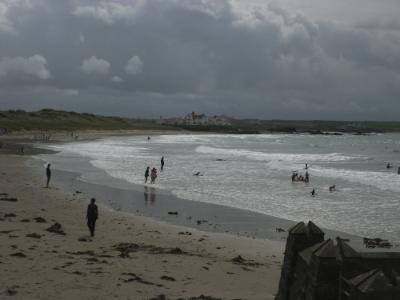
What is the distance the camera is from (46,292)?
9.36 metres

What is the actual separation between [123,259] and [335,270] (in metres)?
7.59

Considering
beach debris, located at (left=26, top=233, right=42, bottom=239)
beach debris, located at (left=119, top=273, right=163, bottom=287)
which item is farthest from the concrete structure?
beach debris, located at (left=26, top=233, right=42, bottom=239)

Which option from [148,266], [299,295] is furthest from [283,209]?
[299,295]

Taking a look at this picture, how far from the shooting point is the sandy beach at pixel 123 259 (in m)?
9.86

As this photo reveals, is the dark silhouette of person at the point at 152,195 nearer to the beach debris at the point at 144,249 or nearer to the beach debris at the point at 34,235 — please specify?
the beach debris at the point at 144,249

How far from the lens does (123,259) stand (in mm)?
12133

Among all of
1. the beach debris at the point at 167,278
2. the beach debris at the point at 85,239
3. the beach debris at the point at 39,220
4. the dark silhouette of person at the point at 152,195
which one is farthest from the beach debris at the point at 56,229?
the dark silhouette of person at the point at 152,195

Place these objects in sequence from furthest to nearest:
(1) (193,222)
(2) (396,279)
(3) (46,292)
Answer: (1) (193,222)
(3) (46,292)
(2) (396,279)

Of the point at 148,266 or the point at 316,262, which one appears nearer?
the point at 316,262

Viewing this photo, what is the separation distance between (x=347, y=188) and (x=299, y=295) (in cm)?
2810

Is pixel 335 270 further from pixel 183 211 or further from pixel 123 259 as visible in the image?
pixel 183 211

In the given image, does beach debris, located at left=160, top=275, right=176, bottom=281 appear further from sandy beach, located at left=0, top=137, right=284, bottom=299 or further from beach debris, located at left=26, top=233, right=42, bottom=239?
beach debris, located at left=26, top=233, right=42, bottom=239

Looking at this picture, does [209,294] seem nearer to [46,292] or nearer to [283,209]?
[46,292]

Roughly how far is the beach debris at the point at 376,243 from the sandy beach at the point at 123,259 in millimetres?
2750
